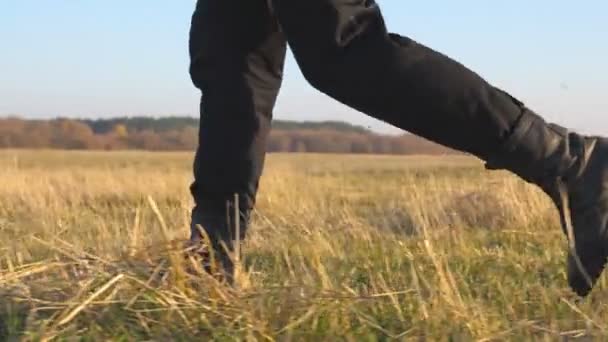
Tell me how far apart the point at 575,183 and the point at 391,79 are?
50 cm

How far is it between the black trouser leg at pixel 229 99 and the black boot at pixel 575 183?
65 centimetres

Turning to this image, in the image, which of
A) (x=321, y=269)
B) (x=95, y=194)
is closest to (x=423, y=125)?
(x=321, y=269)

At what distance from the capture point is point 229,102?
259 cm

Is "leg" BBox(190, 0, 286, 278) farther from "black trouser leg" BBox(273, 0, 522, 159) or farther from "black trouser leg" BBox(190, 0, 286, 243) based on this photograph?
"black trouser leg" BBox(273, 0, 522, 159)

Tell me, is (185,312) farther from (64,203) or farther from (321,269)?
(64,203)

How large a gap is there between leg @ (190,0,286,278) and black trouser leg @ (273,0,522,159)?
340 millimetres

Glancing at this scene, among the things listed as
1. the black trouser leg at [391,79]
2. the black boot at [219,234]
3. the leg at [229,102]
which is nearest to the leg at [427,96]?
the black trouser leg at [391,79]

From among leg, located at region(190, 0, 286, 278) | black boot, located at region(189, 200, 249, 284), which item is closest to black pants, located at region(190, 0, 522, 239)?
leg, located at region(190, 0, 286, 278)

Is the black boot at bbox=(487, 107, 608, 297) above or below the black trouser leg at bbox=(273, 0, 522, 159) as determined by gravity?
below

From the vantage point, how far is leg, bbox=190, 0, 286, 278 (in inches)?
99.8

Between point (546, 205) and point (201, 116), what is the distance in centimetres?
283

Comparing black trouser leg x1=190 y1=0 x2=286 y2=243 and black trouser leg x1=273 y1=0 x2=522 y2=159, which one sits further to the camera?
black trouser leg x1=190 y1=0 x2=286 y2=243

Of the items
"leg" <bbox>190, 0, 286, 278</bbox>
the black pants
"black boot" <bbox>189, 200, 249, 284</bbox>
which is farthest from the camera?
"leg" <bbox>190, 0, 286, 278</bbox>

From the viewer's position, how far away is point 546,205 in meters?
5.05
